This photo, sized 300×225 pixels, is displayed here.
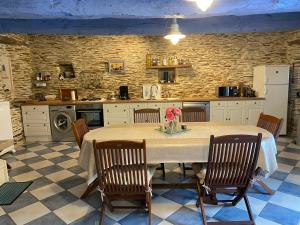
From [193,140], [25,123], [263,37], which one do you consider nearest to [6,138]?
[25,123]

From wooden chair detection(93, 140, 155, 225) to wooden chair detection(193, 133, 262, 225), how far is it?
1.91 ft

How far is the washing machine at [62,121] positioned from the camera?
5.10 meters

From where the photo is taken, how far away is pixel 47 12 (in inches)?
86.9

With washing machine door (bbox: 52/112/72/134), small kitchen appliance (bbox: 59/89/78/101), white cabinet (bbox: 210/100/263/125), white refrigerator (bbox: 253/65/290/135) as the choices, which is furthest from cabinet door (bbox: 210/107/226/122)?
small kitchen appliance (bbox: 59/89/78/101)

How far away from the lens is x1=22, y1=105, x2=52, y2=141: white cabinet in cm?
514

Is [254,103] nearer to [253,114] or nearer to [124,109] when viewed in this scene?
[253,114]

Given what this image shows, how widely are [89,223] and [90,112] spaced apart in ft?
10.6

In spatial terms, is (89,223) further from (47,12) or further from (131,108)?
(131,108)

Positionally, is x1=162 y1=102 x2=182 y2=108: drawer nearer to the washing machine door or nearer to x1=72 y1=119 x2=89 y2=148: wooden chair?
the washing machine door

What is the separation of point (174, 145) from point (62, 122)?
3717 millimetres

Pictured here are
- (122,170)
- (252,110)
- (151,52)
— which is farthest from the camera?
(151,52)

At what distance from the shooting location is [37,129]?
17.1ft

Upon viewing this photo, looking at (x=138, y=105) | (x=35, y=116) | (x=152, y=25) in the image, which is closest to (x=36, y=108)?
(x=35, y=116)

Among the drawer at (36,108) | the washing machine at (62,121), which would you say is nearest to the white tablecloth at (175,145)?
the washing machine at (62,121)
